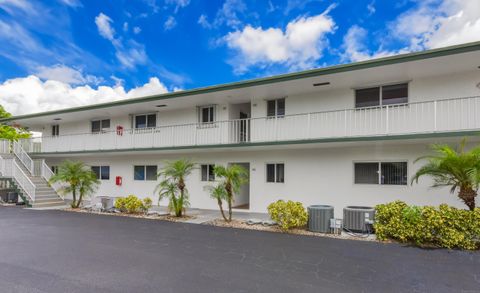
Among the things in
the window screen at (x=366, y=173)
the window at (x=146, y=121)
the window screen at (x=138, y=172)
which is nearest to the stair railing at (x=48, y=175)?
the window screen at (x=138, y=172)

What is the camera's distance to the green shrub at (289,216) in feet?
33.4

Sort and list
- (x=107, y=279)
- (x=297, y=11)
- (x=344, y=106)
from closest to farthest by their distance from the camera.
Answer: (x=107, y=279)
(x=344, y=106)
(x=297, y=11)

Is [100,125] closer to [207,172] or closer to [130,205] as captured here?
[130,205]

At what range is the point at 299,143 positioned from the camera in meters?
11.9

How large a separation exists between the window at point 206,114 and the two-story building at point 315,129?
66 mm

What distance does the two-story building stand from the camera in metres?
10.5

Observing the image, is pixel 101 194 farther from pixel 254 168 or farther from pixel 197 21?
pixel 197 21

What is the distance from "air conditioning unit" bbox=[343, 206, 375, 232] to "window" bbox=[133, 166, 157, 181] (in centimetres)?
1142

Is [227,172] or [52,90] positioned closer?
[227,172]

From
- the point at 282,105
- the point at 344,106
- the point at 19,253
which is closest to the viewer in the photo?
the point at 19,253

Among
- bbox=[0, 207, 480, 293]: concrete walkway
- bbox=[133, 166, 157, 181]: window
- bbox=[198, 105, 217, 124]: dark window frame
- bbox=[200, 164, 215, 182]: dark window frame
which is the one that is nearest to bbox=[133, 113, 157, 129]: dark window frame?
bbox=[133, 166, 157, 181]: window

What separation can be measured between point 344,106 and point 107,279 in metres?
10.7

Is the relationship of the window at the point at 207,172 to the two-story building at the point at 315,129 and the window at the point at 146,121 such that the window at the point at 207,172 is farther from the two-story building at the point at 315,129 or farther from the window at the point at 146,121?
the window at the point at 146,121

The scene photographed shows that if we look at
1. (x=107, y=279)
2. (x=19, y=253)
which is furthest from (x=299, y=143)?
(x=19, y=253)
